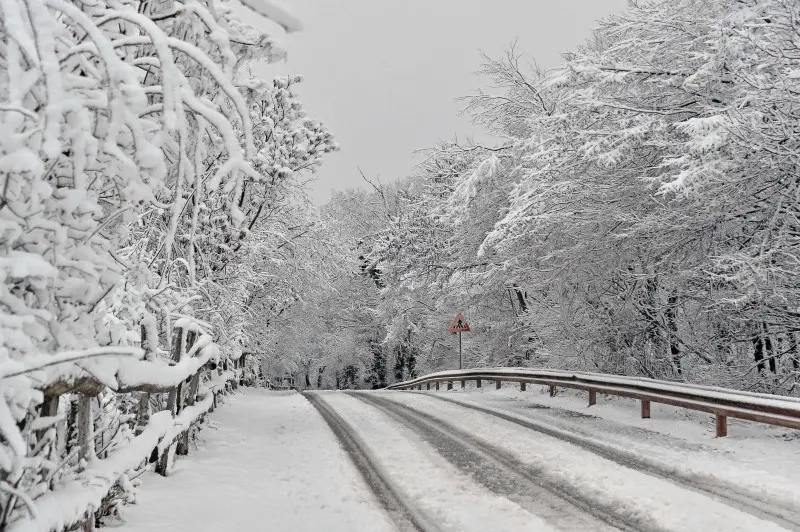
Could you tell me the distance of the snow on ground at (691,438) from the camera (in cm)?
713

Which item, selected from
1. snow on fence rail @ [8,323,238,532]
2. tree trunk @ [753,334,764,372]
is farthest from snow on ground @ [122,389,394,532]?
tree trunk @ [753,334,764,372]

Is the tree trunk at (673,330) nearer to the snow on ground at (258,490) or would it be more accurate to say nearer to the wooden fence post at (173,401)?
the snow on ground at (258,490)

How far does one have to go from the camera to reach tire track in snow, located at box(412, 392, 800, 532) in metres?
5.67

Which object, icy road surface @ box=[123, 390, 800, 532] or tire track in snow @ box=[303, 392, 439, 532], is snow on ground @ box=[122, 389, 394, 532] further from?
tire track in snow @ box=[303, 392, 439, 532]

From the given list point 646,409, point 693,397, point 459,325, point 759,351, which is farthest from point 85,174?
point 459,325

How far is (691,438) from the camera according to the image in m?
9.51

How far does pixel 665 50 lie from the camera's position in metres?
12.5

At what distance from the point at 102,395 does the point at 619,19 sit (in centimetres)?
1282

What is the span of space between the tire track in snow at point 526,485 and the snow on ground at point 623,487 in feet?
0.52

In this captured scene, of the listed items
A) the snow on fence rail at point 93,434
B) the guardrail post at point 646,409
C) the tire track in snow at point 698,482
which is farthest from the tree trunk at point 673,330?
the snow on fence rail at point 93,434

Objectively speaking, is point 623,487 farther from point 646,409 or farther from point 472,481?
point 646,409

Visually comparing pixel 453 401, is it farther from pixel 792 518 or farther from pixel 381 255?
pixel 381 255

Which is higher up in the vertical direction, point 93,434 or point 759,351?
point 759,351

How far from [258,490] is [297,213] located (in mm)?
20048
